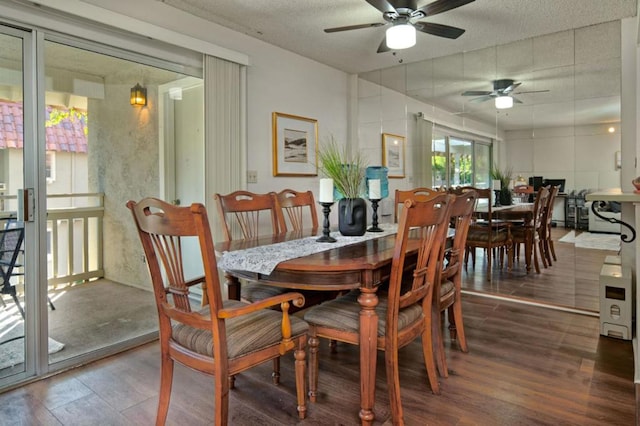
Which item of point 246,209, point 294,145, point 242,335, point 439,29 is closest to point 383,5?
point 439,29

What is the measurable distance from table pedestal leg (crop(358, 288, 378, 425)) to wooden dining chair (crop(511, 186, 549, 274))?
103 inches

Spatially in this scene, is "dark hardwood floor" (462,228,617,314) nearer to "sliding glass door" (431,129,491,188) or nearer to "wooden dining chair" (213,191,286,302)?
"sliding glass door" (431,129,491,188)

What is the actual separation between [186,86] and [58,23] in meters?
1.03

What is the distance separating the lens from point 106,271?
3.32m

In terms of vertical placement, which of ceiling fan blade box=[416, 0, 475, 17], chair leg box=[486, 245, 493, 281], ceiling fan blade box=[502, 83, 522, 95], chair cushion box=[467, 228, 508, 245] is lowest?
chair leg box=[486, 245, 493, 281]

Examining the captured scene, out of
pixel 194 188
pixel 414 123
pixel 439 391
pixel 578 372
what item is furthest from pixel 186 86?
pixel 578 372

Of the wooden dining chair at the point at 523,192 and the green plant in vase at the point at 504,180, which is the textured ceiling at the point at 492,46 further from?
the wooden dining chair at the point at 523,192

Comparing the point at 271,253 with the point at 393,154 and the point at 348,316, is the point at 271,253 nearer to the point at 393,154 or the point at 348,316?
the point at 348,316

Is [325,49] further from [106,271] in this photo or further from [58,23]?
[106,271]

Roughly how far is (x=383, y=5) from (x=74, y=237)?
8.95 feet

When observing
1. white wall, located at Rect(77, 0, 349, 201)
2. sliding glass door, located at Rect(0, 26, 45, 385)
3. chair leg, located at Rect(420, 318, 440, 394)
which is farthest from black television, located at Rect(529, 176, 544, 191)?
sliding glass door, located at Rect(0, 26, 45, 385)

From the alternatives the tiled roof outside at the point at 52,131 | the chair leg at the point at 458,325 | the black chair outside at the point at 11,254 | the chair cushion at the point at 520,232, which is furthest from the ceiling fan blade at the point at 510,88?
the black chair outside at the point at 11,254

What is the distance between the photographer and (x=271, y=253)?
200 cm

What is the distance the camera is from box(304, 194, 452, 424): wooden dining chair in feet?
5.65
